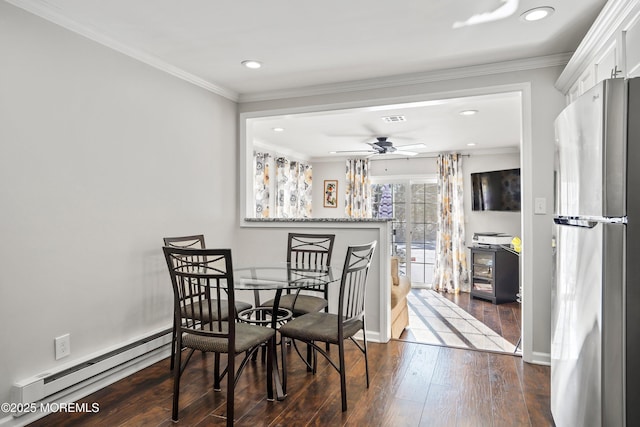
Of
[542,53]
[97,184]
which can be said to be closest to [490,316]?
[542,53]

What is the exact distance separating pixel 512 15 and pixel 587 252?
1.65m

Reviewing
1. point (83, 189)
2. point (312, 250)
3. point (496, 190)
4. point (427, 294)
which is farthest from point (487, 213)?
point (83, 189)

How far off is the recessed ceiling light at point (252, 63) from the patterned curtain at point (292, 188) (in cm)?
353

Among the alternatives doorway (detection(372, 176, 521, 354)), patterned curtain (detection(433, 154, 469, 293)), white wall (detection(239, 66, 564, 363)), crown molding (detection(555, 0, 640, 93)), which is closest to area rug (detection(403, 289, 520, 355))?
doorway (detection(372, 176, 521, 354))

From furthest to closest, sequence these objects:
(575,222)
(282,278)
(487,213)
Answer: (487,213) → (282,278) → (575,222)

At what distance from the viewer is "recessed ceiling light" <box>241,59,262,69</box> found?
3.10 meters

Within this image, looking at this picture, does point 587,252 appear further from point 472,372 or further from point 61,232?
point 61,232

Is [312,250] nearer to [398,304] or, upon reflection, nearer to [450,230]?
[398,304]

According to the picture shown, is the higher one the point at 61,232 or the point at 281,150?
the point at 281,150

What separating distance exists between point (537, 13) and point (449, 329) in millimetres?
3279

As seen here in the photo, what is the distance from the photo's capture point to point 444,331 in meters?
4.34

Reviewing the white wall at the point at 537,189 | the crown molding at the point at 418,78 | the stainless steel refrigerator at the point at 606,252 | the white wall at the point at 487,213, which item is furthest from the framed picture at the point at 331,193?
the stainless steel refrigerator at the point at 606,252

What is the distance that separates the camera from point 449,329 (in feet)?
14.5

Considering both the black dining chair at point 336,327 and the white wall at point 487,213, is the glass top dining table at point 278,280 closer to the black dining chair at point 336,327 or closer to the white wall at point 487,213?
the black dining chair at point 336,327
